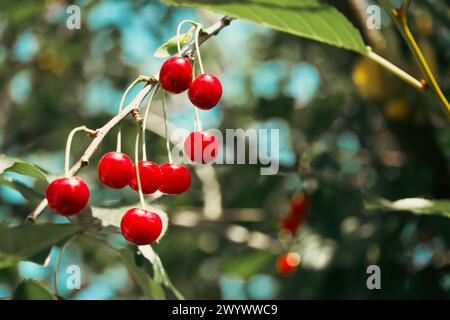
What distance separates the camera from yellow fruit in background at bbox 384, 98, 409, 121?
3.02m

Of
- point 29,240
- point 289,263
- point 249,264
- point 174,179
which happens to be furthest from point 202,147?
point 249,264

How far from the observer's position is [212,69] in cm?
457

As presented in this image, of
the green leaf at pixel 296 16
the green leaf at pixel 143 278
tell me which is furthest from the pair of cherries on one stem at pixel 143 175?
the green leaf at pixel 296 16

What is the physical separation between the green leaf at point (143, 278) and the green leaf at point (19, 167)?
31 cm

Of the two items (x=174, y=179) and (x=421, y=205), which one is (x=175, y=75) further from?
(x=421, y=205)

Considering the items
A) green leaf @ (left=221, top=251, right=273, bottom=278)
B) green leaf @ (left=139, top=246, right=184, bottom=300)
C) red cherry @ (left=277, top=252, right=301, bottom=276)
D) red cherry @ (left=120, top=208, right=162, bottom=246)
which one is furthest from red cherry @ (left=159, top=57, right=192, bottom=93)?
green leaf @ (left=221, top=251, right=273, bottom=278)

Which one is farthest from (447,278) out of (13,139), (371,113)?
(13,139)

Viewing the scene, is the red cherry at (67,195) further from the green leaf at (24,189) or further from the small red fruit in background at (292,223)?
the small red fruit in background at (292,223)

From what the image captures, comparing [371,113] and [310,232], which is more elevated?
[371,113]

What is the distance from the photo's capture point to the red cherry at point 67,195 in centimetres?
122

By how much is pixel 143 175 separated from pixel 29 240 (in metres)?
0.35
